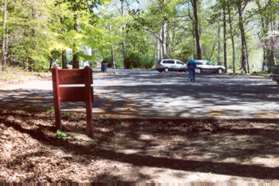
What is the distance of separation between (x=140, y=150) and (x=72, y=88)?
2.25 metres

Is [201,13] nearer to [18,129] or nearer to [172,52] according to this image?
[172,52]

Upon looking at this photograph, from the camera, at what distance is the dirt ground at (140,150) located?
7.23 m

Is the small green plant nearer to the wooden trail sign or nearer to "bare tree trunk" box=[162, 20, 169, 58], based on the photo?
the wooden trail sign

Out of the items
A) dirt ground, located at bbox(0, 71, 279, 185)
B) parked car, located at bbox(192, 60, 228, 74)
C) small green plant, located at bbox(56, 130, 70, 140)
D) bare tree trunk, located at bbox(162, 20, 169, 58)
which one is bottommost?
dirt ground, located at bbox(0, 71, 279, 185)

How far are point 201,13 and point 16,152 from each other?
75834mm

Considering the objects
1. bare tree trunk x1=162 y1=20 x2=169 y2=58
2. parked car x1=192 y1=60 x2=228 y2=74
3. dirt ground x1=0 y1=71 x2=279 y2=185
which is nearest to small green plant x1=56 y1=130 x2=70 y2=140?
dirt ground x1=0 y1=71 x2=279 y2=185

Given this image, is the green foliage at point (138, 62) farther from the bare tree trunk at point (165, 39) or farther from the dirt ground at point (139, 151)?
the dirt ground at point (139, 151)

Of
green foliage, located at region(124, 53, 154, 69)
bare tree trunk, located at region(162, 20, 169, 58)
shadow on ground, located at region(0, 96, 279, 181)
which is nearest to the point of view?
shadow on ground, located at region(0, 96, 279, 181)

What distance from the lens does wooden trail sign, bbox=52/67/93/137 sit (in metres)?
10.1

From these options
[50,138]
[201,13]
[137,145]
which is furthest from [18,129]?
[201,13]

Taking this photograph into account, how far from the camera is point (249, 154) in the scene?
336 inches

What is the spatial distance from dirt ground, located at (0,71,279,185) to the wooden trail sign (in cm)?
34

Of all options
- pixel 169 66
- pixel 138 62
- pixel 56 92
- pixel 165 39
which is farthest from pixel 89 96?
pixel 165 39

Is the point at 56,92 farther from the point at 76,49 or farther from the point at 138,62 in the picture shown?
the point at 138,62
